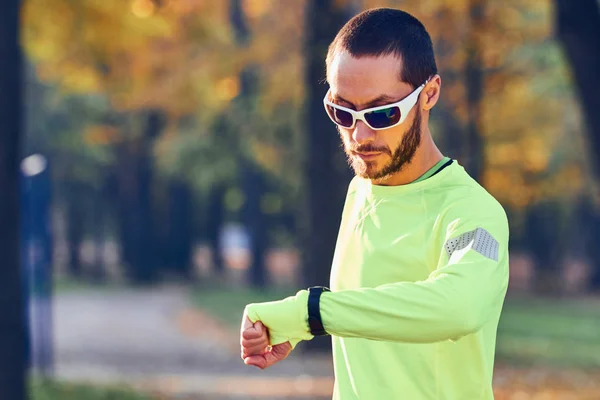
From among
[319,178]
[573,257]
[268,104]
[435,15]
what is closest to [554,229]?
[573,257]

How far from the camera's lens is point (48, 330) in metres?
15.3

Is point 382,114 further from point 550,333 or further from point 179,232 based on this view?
point 179,232

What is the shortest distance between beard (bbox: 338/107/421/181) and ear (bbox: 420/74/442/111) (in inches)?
1.2

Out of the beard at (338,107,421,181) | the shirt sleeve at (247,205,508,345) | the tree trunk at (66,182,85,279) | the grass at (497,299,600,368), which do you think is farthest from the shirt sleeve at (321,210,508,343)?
the tree trunk at (66,182,85,279)

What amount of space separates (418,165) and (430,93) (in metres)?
0.18

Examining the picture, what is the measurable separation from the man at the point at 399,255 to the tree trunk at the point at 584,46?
7232 millimetres

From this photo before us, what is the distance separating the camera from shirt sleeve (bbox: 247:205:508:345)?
2.37 meters

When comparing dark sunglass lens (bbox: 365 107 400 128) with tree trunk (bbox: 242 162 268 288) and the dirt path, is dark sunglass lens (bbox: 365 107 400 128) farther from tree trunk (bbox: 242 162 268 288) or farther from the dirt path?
tree trunk (bbox: 242 162 268 288)

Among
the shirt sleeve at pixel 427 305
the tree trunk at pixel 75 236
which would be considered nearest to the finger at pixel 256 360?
the shirt sleeve at pixel 427 305

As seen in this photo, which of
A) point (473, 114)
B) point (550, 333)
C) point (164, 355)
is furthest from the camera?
point (550, 333)

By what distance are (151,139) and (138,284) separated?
485cm

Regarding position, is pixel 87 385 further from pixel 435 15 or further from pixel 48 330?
pixel 435 15

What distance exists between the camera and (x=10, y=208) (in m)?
9.03

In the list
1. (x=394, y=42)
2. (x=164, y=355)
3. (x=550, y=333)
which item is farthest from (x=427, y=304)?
(x=550, y=333)
